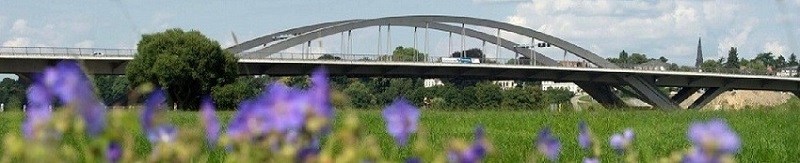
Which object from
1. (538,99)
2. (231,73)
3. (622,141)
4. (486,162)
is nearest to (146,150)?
(486,162)

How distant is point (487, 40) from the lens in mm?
65500

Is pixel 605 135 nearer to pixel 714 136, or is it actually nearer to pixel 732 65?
pixel 714 136

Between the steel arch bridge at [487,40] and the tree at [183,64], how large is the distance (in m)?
9.77

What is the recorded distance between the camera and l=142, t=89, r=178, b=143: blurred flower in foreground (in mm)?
1066

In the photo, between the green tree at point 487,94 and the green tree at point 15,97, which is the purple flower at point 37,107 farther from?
the green tree at point 487,94

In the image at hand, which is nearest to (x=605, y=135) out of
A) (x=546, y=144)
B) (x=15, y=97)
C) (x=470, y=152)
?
(x=15, y=97)

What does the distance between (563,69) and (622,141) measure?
5711cm

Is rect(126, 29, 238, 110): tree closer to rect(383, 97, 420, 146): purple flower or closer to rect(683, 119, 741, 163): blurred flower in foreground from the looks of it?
rect(383, 97, 420, 146): purple flower

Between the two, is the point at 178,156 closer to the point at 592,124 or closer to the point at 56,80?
the point at 56,80

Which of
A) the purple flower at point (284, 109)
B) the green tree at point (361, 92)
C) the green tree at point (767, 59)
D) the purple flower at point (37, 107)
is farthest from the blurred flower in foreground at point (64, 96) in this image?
the green tree at point (767, 59)

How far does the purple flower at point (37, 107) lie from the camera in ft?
3.28

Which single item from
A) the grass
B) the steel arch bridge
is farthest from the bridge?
the grass

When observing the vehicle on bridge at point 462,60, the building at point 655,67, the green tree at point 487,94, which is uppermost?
the vehicle on bridge at point 462,60

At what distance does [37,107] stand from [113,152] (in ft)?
0.40
